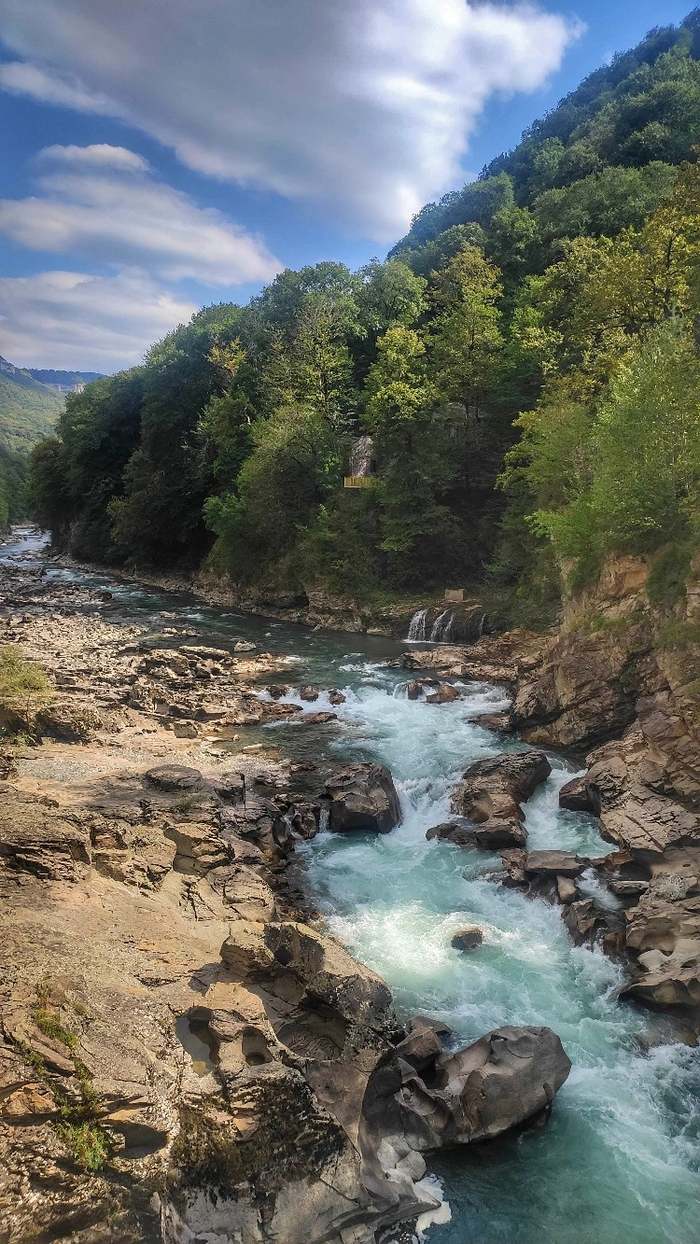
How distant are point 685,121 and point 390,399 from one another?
47.5 m

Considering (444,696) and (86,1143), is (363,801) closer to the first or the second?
(444,696)

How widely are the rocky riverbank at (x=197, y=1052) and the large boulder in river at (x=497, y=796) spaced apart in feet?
14.5

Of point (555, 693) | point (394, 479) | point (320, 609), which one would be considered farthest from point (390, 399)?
point (555, 693)

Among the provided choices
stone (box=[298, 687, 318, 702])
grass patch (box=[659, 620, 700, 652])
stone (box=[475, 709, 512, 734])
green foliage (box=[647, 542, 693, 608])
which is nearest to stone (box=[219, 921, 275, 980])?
grass patch (box=[659, 620, 700, 652])

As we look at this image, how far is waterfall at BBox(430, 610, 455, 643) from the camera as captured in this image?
3306cm

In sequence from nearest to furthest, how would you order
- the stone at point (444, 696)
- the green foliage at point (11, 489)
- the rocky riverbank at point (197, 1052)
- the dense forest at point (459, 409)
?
1. the rocky riverbank at point (197, 1052)
2. the dense forest at point (459, 409)
3. the stone at point (444, 696)
4. the green foliage at point (11, 489)

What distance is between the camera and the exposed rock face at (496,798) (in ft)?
49.9

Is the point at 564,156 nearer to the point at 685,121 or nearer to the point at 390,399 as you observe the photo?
the point at 685,121

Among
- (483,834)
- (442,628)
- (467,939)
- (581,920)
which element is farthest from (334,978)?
(442,628)

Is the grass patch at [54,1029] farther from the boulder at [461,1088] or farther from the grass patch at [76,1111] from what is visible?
the boulder at [461,1088]

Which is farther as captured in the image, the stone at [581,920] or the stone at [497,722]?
the stone at [497,722]

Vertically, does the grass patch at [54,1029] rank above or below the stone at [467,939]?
above

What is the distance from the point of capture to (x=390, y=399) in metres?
38.4

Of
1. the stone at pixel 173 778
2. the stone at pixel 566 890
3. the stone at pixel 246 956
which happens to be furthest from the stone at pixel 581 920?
the stone at pixel 173 778
